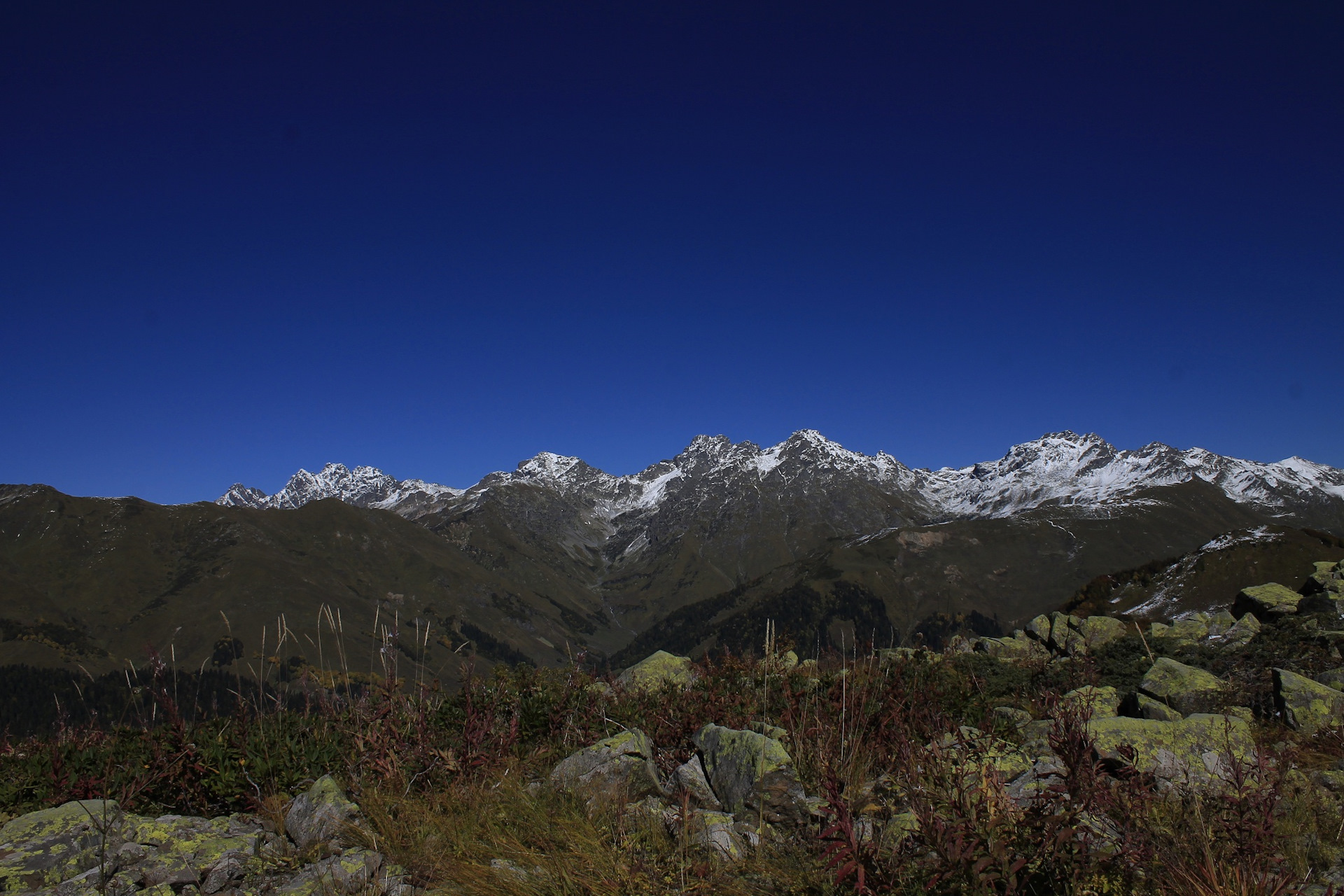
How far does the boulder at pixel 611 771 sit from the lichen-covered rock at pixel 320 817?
2.24 metres

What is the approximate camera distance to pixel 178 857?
645cm

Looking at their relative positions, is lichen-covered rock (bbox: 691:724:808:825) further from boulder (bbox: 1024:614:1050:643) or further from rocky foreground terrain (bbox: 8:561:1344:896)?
boulder (bbox: 1024:614:1050:643)

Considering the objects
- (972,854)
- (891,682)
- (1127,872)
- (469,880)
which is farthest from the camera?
(891,682)

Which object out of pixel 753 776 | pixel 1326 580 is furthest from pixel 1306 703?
pixel 1326 580

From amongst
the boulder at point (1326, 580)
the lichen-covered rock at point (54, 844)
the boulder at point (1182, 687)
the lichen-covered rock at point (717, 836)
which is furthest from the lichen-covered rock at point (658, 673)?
the boulder at point (1326, 580)

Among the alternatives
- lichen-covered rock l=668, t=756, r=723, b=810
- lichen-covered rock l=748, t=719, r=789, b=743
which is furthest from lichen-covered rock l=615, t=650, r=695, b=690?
lichen-covered rock l=668, t=756, r=723, b=810

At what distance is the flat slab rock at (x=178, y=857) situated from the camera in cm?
604

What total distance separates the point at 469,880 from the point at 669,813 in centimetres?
208

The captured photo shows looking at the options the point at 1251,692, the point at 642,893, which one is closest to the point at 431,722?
the point at 642,893

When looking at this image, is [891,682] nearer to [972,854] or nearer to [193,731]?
[972,854]

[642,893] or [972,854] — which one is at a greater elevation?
[972,854]

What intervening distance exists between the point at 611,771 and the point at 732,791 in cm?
147

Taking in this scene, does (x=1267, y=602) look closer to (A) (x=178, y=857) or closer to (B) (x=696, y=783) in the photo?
(B) (x=696, y=783)

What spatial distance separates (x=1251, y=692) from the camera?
10641 mm
